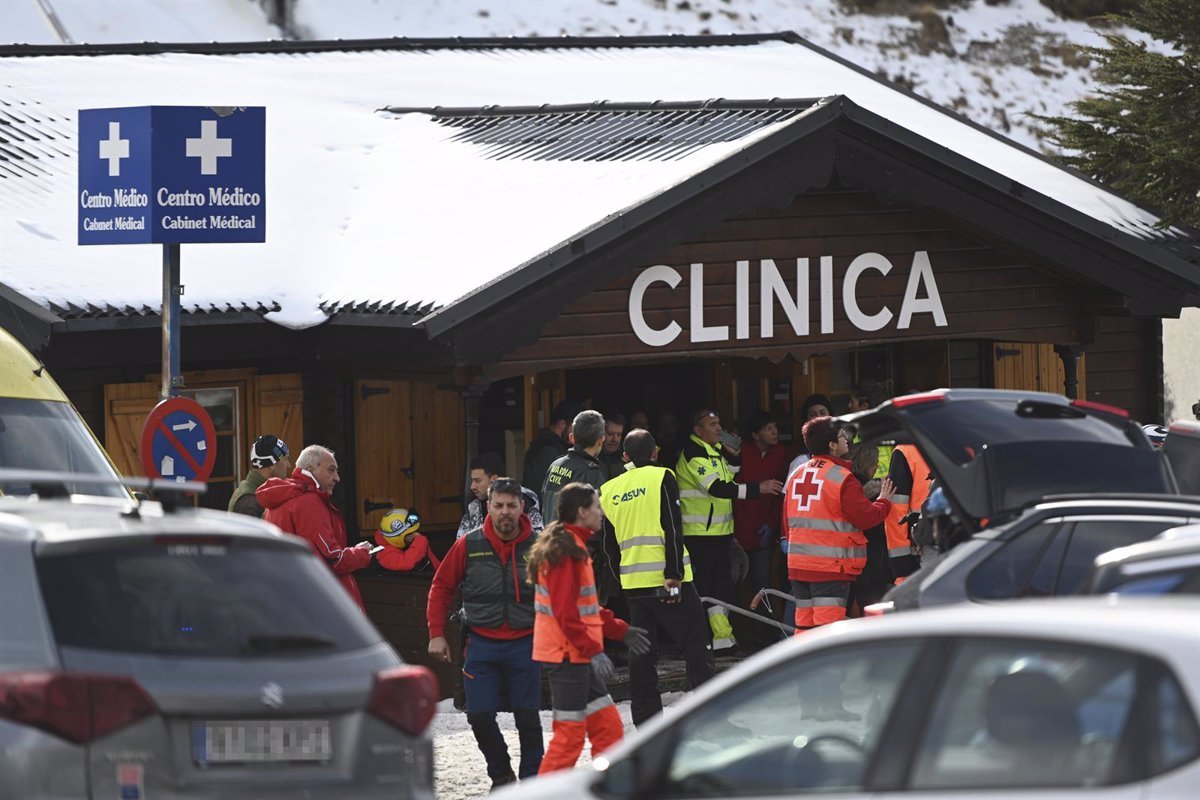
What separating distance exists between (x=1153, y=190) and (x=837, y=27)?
40.2 meters

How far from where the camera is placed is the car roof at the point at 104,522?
5867mm

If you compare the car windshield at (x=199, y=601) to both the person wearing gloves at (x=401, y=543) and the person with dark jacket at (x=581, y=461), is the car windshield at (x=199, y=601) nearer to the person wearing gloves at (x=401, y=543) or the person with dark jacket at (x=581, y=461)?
the person wearing gloves at (x=401, y=543)

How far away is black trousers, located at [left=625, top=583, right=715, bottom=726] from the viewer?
1065 cm

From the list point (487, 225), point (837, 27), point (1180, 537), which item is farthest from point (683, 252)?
point (837, 27)

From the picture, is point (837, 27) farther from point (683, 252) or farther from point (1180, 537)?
point (1180, 537)

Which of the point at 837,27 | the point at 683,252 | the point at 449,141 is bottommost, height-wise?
the point at 683,252

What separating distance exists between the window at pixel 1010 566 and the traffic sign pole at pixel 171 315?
4.79 metres

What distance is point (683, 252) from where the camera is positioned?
13.8 meters

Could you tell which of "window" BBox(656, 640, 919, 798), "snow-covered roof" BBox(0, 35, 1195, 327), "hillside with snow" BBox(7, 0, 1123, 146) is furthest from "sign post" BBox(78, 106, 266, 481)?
"hillside with snow" BBox(7, 0, 1123, 146)

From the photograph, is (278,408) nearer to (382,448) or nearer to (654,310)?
(382,448)

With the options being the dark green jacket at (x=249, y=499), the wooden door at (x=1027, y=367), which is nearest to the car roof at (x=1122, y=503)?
the dark green jacket at (x=249, y=499)

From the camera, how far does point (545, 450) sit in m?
13.9

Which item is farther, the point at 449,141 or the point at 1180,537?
the point at 449,141

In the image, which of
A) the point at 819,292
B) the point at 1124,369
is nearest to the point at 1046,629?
the point at 819,292
